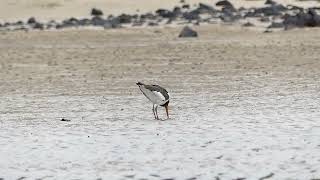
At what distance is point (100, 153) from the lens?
33.5 feet

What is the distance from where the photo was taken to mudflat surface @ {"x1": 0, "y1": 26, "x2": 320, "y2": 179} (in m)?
9.50

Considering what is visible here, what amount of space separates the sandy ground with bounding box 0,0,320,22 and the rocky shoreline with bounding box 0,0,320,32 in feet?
6.41

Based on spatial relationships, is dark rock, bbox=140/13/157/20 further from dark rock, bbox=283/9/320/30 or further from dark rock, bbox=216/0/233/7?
dark rock, bbox=283/9/320/30

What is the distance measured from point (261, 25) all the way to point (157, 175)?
3035 centimetres

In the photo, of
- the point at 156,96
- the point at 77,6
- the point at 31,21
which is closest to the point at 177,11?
the point at 77,6

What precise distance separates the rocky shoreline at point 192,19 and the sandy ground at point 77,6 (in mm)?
1954

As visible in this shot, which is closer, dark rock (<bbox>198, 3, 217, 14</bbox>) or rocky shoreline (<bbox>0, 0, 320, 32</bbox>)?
rocky shoreline (<bbox>0, 0, 320, 32</bbox>)

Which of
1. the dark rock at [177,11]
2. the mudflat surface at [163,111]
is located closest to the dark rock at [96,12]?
the dark rock at [177,11]

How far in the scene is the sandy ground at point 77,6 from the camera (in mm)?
51344

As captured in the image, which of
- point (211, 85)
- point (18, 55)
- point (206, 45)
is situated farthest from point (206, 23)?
point (211, 85)

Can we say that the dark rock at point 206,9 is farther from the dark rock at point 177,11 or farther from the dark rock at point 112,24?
the dark rock at point 112,24

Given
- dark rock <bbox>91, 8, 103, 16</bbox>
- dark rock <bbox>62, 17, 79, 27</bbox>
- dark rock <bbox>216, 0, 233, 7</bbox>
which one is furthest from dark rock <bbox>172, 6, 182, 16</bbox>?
dark rock <bbox>62, 17, 79, 27</bbox>

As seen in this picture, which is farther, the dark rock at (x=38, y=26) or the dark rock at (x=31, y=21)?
the dark rock at (x=31, y=21)

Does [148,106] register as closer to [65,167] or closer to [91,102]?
[91,102]
